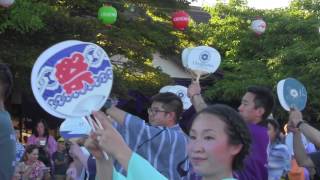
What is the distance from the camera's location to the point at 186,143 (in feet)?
14.0

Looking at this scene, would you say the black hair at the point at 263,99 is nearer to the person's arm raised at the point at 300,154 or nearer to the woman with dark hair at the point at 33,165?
the person's arm raised at the point at 300,154

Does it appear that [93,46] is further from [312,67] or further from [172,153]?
[312,67]

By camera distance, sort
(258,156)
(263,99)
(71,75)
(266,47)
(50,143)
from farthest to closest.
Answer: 1. (266,47)
2. (50,143)
3. (263,99)
4. (258,156)
5. (71,75)

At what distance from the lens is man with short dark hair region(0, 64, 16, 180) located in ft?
11.3

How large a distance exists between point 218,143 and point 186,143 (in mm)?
1983

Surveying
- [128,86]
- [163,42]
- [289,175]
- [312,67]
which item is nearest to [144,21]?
[163,42]

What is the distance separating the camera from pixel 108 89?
2.61 meters

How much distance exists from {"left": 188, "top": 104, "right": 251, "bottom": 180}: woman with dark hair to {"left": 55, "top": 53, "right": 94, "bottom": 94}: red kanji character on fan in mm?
548

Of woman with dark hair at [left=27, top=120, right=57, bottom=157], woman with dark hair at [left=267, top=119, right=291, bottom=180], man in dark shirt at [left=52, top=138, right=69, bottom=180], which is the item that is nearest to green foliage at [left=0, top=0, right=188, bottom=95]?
woman with dark hair at [left=27, top=120, right=57, bottom=157]

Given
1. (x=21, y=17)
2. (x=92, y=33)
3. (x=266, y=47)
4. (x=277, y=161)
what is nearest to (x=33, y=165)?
(x=21, y=17)

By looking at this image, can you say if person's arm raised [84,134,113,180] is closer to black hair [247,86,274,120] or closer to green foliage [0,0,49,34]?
black hair [247,86,274,120]

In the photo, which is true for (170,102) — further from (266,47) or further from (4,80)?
(266,47)

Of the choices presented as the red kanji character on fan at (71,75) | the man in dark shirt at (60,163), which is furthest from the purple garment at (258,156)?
the man in dark shirt at (60,163)

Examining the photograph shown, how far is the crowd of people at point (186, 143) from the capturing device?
7.42 ft
